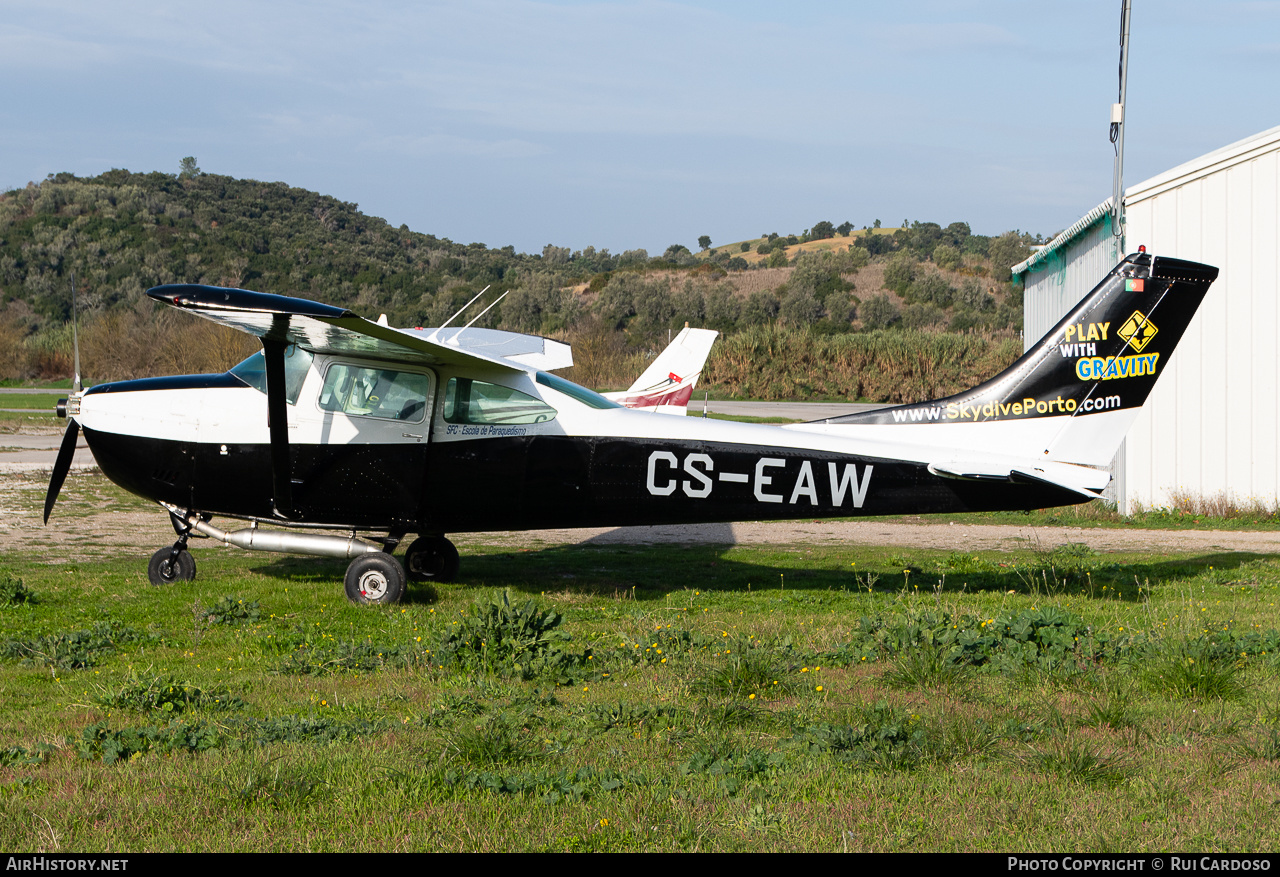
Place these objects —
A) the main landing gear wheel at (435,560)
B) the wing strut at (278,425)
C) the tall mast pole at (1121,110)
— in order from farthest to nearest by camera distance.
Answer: the tall mast pole at (1121,110)
the main landing gear wheel at (435,560)
the wing strut at (278,425)

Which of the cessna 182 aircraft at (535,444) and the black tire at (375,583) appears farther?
the black tire at (375,583)

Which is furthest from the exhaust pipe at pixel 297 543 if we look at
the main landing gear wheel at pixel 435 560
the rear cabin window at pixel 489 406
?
the rear cabin window at pixel 489 406

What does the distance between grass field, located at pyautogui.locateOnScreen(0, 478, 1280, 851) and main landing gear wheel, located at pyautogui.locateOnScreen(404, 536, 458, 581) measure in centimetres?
86

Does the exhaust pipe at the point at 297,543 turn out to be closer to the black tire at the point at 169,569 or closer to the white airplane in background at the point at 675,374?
the black tire at the point at 169,569

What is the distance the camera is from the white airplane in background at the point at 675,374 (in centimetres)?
1984

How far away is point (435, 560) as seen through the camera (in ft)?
33.8

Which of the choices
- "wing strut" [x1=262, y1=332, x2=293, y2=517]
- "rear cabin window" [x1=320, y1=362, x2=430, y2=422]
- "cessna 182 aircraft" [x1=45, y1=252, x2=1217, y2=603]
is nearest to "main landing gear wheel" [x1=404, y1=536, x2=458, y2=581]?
"cessna 182 aircraft" [x1=45, y1=252, x2=1217, y2=603]

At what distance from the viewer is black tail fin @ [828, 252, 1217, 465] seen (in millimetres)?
8633

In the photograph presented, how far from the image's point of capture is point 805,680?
6.38 meters

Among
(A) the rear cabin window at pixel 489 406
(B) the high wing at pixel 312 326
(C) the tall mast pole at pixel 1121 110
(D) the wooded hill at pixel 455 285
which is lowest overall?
(A) the rear cabin window at pixel 489 406

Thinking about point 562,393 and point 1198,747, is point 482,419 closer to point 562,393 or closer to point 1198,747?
point 562,393

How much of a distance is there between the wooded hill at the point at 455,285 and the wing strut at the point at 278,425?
3353 cm

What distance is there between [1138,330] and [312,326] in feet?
22.8

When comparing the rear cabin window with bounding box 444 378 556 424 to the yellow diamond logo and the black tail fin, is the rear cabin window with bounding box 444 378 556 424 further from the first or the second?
the yellow diamond logo
